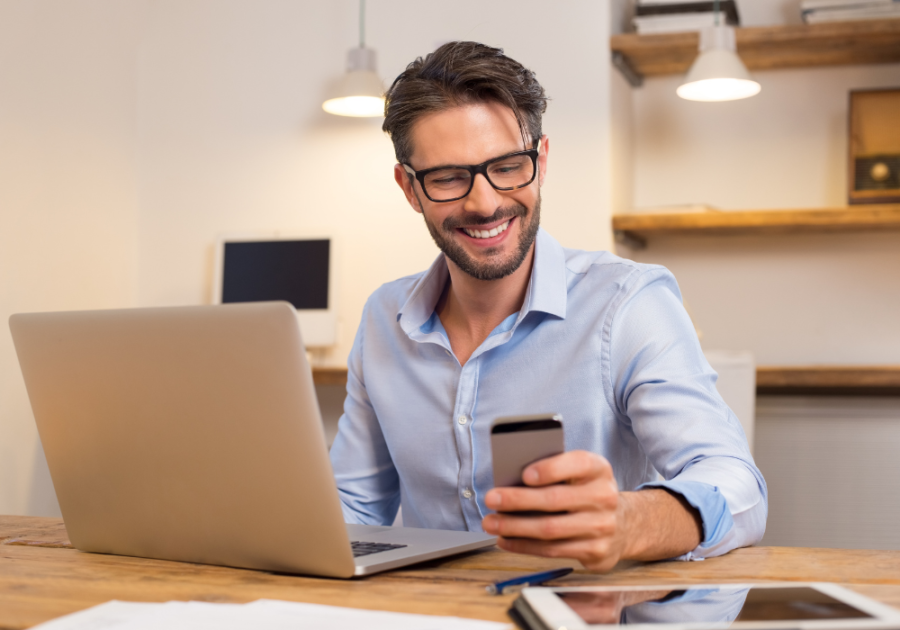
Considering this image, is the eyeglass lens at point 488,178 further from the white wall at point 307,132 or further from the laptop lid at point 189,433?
the white wall at point 307,132

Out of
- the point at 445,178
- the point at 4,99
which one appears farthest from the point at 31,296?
the point at 445,178

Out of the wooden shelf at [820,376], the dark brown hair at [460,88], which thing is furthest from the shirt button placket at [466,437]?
the wooden shelf at [820,376]

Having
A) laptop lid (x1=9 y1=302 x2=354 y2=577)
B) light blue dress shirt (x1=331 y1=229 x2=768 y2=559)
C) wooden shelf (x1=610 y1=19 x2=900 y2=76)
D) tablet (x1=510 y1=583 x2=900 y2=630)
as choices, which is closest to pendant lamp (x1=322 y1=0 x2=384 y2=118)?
wooden shelf (x1=610 y1=19 x2=900 y2=76)

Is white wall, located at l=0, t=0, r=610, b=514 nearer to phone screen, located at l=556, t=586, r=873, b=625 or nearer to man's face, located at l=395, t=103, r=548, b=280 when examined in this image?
man's face, located at l=395, t=103, r=548, b=280

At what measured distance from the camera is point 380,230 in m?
2.88

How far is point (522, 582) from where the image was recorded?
75cm

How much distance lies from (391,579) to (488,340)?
47 cm

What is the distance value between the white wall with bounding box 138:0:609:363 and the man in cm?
144

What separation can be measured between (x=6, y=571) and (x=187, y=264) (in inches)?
89.0

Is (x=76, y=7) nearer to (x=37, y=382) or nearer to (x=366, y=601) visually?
(x=37, y=382)

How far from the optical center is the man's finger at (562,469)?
0.69 metres

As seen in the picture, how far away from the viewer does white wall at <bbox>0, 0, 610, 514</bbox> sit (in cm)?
249

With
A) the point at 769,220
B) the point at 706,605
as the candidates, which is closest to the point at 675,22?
the point at 769,220

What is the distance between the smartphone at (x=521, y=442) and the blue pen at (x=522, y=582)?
94 millimetres
